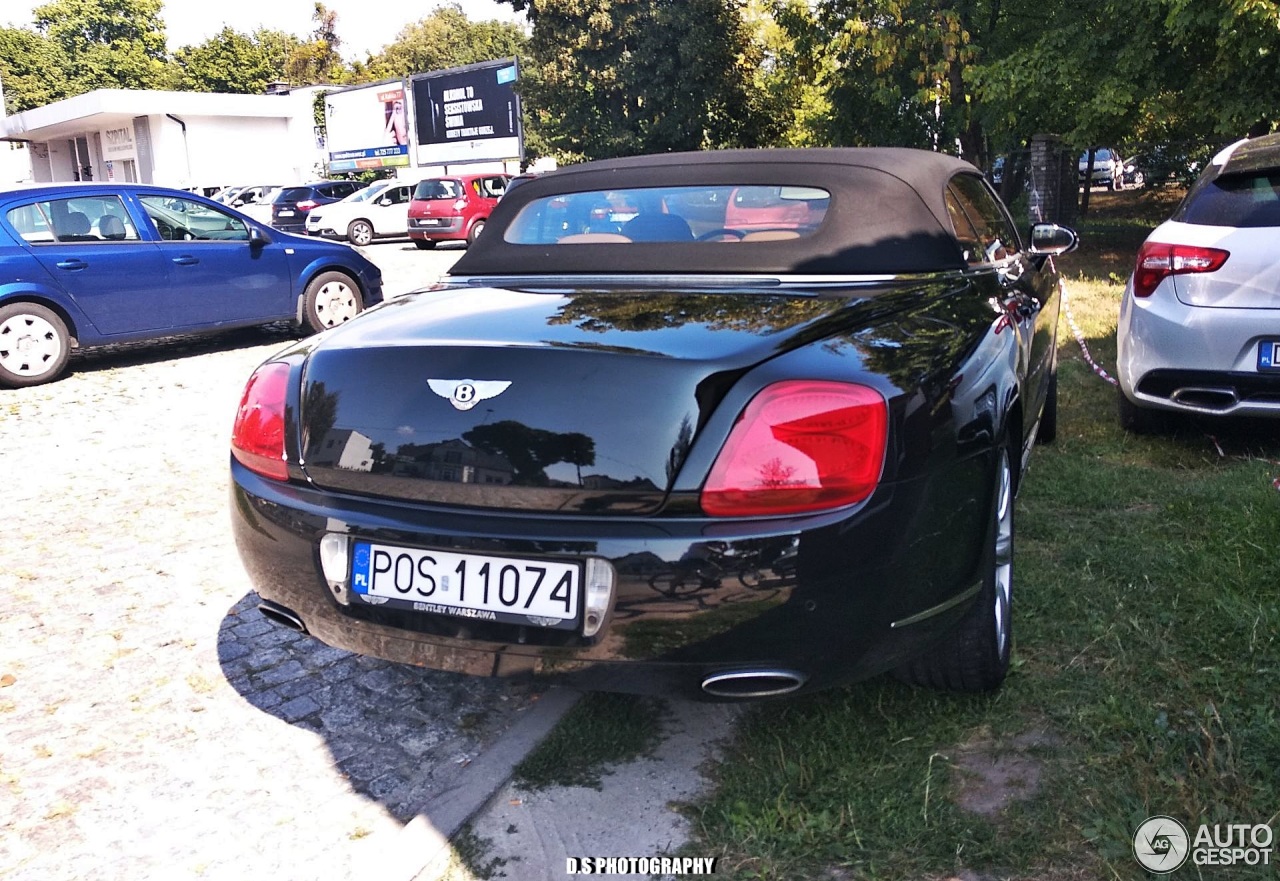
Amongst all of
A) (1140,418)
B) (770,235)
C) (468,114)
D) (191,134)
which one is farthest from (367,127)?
(770,235)

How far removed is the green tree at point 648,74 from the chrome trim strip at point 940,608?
25819 millimetres

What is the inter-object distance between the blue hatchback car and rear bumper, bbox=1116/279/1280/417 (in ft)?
24.4

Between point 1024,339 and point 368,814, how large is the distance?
2.58 meters

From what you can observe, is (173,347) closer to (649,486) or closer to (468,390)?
(468,390)

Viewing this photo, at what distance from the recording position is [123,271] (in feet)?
28.9

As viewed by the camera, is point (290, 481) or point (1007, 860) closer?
point (1007, 860)

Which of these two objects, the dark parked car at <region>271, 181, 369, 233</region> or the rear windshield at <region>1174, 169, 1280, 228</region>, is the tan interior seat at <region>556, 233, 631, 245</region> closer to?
the rear windshield at <region>1174, 169, 1280, 228</region>

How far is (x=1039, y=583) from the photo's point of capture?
3.69m

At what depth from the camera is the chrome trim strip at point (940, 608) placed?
2404 millimetres

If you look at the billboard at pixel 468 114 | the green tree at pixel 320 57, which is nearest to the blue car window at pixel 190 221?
the billboard at pixel 468 114

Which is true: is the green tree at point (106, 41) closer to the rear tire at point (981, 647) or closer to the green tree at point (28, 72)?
the green tree at point (28, 72)

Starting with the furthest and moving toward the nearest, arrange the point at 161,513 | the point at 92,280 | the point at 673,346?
the point at 92,280, the point at 161,513, the point at 673,346

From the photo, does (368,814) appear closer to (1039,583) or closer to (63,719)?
(63,719)

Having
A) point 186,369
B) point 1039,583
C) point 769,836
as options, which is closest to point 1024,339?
point 1039,583
